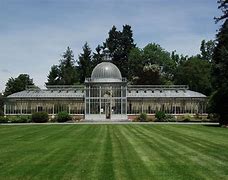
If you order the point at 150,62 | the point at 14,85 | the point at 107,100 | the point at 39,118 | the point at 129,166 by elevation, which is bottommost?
the point at 129,166

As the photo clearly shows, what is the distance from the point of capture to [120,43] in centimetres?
10175

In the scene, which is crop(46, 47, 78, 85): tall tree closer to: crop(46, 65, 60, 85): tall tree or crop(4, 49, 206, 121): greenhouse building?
crop(46, 65, 60, 85): tall tree

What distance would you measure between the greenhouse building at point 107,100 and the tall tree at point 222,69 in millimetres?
20220

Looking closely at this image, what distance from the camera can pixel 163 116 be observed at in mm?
60000

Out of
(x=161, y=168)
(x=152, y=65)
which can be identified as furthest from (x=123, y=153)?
(x=152, y=65)

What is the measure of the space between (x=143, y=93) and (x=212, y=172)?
189 feet

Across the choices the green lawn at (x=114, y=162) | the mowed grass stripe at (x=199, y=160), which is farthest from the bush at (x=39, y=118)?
the mowed grass stripe at (x=199, y=160)

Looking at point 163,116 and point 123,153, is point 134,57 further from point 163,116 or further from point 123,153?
point 123,153

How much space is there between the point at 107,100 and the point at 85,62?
3567 cm

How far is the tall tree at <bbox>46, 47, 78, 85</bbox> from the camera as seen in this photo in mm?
94750

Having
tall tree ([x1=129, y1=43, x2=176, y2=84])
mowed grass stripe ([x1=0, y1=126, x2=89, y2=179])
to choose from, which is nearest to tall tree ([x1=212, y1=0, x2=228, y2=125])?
mowed grass stripe ([x1=0, y1=126, x2=89, y2=179])

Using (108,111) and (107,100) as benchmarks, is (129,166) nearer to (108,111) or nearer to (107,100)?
(108,111)

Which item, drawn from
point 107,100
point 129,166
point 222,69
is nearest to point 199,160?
point 129,166

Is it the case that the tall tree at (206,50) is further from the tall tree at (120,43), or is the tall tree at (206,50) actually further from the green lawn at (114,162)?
the green lawn at (114,162)
